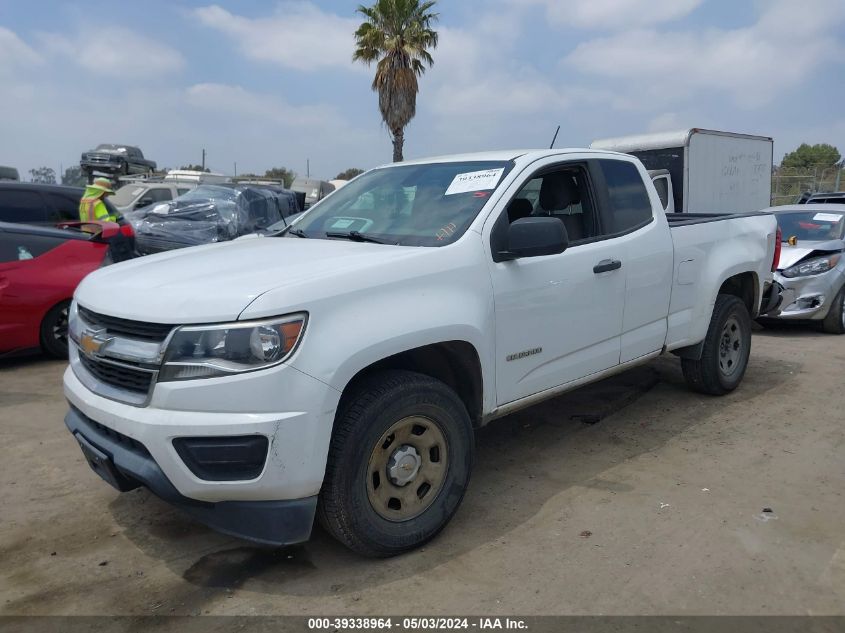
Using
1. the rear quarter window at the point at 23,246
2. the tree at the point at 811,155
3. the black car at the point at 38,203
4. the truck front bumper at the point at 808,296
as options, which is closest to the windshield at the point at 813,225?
the truck front bumper at the point at 808,296

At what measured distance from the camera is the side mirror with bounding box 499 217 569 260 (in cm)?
348

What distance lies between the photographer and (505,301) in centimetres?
356

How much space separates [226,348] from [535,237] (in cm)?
159

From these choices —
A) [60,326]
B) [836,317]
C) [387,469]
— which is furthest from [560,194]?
[836,317]

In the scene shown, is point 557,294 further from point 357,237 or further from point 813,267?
point 813,267

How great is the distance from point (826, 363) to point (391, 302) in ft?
18.5

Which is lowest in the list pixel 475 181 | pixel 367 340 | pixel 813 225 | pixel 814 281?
pixel 814 281

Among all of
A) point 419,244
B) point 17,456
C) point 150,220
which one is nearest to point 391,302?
point 419,244

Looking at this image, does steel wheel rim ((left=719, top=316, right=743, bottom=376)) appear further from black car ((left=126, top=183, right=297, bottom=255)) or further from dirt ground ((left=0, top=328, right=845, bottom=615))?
black car ((left=126, top=183, right=297, bottom=255))

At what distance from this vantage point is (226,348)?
271 cm

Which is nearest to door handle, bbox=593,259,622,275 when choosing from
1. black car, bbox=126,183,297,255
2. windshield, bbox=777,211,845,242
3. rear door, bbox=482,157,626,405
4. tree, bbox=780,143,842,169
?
rear door, bbox=482,157,626,405

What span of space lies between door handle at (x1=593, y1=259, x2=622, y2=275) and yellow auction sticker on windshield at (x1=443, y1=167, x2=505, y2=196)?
31.3 inches

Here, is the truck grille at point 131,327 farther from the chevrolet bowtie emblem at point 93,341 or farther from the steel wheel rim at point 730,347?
the steel wheel rim at point 730,347

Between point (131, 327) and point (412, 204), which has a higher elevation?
point (412, 204)
